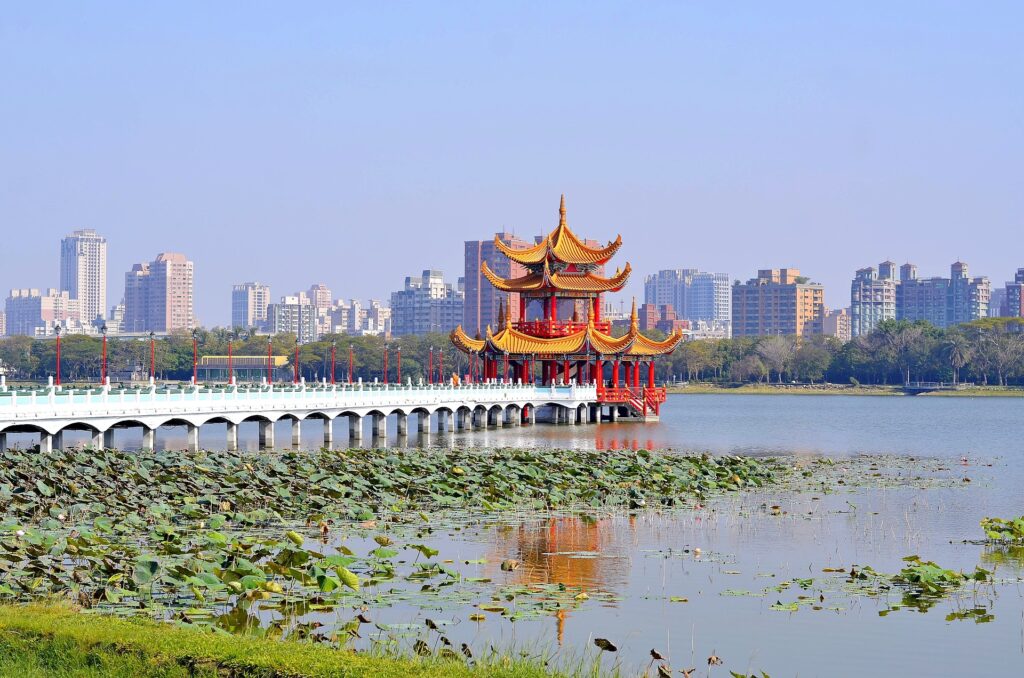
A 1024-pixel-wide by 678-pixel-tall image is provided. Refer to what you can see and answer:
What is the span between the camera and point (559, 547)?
76.8 feet

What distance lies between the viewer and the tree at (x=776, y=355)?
156 meters

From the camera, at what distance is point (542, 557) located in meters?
22.3

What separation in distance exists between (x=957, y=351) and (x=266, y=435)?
104 meters

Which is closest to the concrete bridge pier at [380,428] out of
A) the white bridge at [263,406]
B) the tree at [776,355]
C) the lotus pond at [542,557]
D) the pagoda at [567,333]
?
the white bridge at [263,406]

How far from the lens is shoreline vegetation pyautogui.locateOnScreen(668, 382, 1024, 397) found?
5266 inches

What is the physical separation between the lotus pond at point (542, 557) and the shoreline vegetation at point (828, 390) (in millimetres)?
101196

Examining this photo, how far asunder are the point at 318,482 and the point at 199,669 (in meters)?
17.7

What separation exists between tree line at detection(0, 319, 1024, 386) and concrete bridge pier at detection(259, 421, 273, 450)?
77439 mm

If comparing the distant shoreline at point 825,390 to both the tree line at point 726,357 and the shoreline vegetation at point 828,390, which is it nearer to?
the shoreline vegetation at point 828,390

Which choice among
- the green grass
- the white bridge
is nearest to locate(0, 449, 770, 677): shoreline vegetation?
the green grass

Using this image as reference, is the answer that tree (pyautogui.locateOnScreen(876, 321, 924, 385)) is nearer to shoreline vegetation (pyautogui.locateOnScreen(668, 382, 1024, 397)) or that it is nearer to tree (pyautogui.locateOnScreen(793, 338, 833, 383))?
shoreline vegetation (pyautogui.locateOnScreen(668, 382, 1024, 397))

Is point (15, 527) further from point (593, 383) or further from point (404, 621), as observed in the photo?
point (593, 383)

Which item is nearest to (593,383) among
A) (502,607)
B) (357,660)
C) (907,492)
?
(907,492)

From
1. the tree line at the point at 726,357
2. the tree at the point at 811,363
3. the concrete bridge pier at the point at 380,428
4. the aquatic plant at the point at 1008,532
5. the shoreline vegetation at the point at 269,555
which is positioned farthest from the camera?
the tree at the point at 811,363
